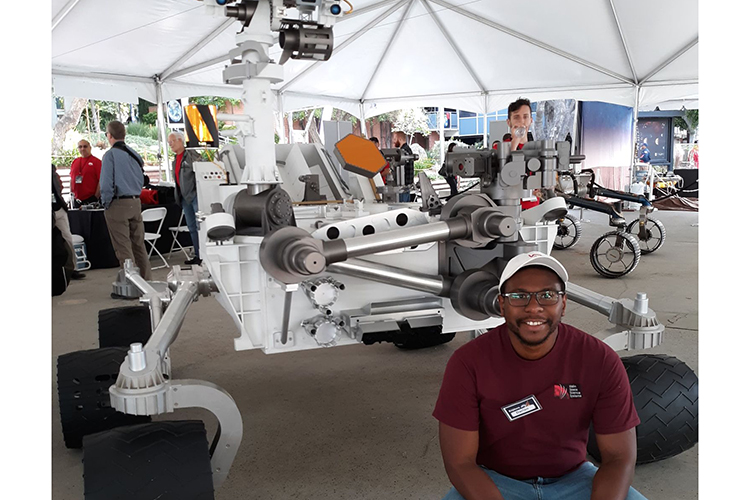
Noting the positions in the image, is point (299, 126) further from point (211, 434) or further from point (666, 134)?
point (211, 434)

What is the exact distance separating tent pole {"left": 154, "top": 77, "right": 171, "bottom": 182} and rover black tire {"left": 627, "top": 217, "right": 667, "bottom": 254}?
8029mm

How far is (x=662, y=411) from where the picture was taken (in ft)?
8.92

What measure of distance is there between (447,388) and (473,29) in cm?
1039

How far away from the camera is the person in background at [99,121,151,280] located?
259 inches

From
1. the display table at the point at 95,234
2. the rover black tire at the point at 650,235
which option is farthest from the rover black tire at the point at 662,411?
the display table at the point at 95,234

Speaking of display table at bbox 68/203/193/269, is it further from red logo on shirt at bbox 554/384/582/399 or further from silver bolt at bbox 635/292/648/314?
red logo on shirt at bbox 554/384/582/399

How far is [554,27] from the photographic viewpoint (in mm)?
10477

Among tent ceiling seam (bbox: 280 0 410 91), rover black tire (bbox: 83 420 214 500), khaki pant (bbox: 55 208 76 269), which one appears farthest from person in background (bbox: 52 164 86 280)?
rover black tire (bbox: 83 420 214 500)

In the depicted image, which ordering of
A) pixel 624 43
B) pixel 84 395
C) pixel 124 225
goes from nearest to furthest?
1. pixel 84 395
2. pixel 124 225
3. pixel 624 43

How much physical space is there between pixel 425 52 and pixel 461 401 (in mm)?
11440

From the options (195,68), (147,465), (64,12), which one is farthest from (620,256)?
(195,68)

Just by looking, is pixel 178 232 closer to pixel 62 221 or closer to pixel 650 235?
pixel 62 221

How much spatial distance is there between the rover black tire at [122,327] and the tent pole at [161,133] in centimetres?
758

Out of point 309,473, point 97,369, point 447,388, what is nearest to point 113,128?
point 97,369
